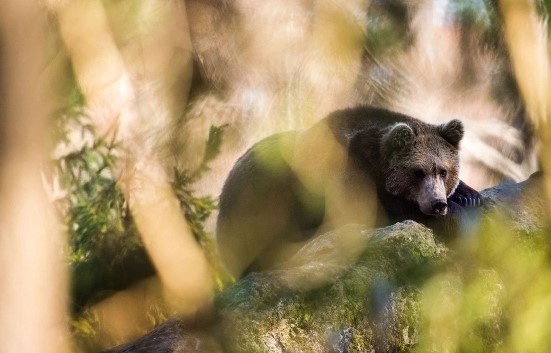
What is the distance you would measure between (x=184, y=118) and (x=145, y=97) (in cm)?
56

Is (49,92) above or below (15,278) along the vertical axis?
above

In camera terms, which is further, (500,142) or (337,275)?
(500,142)

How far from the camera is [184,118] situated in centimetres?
773

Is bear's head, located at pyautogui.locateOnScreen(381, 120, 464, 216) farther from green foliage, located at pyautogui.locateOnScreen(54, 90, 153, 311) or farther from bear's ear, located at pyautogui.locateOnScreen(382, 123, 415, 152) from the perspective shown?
green foliage, located at pyautogui.locateOnScreen(54, 90, 153, 311)

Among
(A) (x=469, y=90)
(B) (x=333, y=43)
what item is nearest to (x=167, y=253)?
(B) (x=333, y=43)

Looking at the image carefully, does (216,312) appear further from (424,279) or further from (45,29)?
(45,29)

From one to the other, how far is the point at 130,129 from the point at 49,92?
4974 mm

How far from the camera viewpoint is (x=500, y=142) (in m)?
10.3

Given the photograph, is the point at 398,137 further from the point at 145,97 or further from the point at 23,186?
the point at 145,97

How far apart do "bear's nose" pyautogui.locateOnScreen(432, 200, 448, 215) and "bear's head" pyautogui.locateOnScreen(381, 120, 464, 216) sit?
1.02ft

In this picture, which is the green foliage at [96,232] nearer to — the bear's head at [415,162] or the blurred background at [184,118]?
the blurred background at [184,118]

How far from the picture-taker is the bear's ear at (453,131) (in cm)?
460

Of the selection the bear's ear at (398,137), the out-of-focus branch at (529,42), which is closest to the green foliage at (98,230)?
the bear's ear at (398,137)

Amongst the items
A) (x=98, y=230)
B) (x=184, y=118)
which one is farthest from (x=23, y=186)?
(x=184, y=118)
